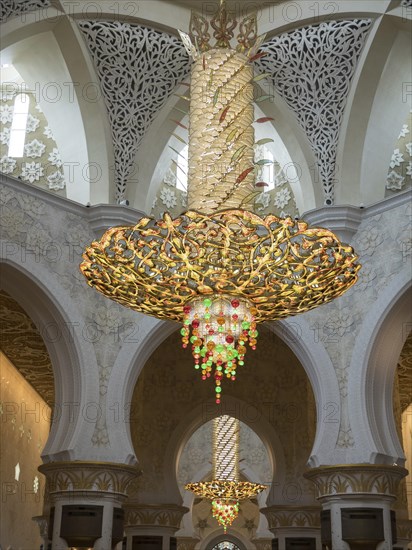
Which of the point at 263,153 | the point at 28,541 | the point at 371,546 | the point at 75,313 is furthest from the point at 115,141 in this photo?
the point at 28,541

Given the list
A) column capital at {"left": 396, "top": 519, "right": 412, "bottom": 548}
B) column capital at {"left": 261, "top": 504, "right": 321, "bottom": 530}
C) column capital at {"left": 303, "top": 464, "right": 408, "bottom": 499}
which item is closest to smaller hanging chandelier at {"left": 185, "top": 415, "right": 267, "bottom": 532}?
column capital at {"left": 261, "top": 504, "right": 321, "bottom": 530}

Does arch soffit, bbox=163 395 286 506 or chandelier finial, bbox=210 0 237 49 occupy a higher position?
chandelier finial, bbox=210 0 237 49

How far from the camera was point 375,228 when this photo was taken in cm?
970

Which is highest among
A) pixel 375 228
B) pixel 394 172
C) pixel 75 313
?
pixel 394 172

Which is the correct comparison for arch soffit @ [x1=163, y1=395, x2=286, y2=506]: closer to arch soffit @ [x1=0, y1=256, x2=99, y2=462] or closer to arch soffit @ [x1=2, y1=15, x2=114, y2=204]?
arch soffit @ [x1=0, y1=256, x2=99, y2=462]

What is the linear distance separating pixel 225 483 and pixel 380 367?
802 cm

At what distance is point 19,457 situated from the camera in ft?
43.1

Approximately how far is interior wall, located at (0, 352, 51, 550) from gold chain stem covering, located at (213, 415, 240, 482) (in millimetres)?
4822

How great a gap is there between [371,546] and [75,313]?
13.3ft

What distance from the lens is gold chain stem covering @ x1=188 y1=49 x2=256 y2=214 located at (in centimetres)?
651

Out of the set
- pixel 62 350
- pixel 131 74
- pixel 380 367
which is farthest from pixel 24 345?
pixel 380 367

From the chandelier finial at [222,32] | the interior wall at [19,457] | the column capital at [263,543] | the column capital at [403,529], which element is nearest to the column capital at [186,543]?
the column capital at [263,543]

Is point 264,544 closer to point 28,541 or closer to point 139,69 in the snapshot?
point 28,541

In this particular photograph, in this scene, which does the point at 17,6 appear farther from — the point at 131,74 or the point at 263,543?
the point at 263,543
